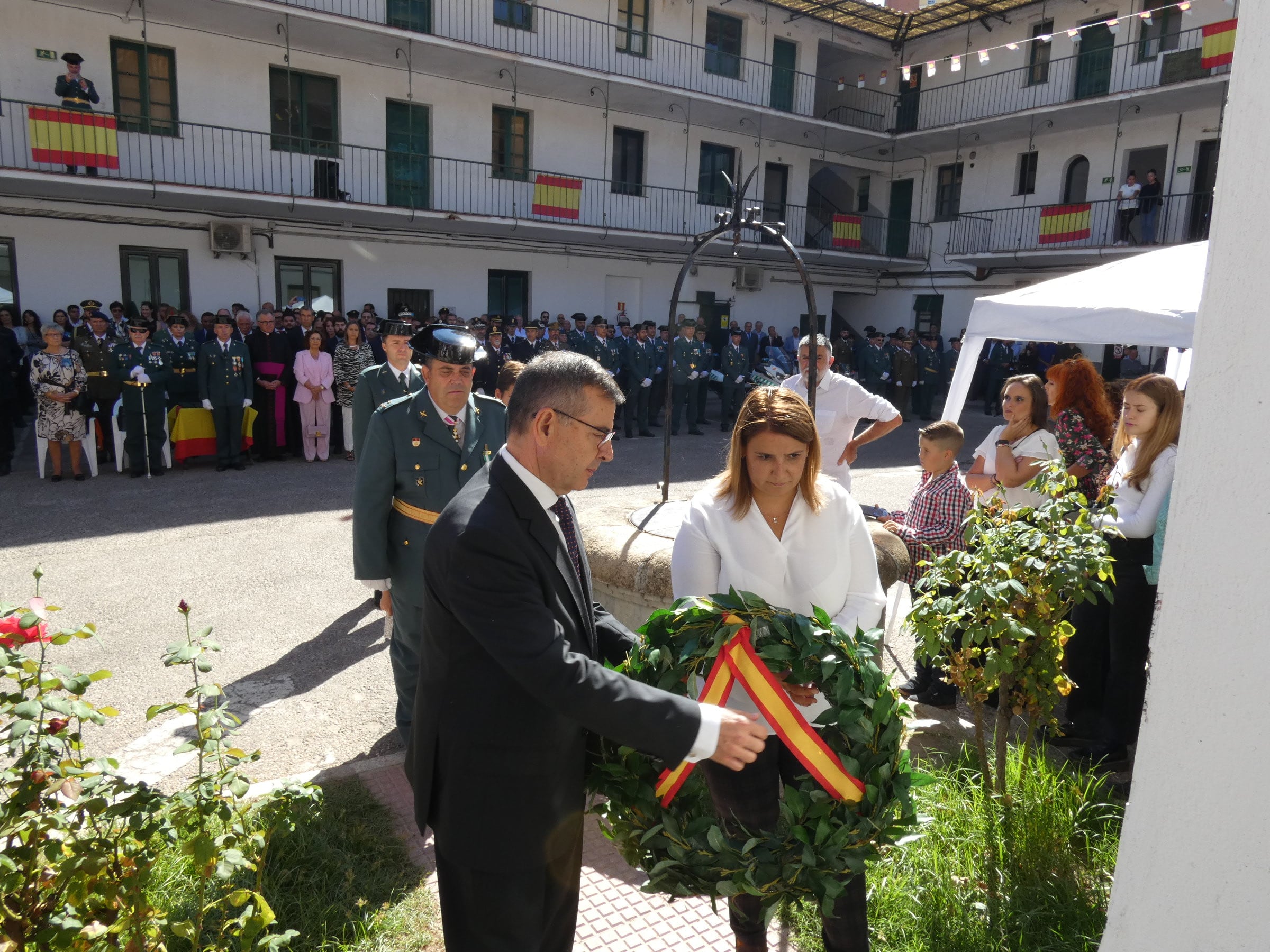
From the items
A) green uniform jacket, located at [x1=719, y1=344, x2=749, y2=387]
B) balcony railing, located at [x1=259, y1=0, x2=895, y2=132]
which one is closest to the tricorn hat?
green uniform jacket, located at [x1=719, y1=344, x2=749, y2=387]

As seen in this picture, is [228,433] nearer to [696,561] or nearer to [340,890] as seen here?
[340,890]

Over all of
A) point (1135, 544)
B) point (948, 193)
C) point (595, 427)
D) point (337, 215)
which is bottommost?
point (1135, 544)

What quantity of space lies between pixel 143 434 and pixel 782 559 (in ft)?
32.4

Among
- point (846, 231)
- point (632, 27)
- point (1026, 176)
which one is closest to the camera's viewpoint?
point (632, 27)

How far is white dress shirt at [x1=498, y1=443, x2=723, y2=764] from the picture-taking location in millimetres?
1955

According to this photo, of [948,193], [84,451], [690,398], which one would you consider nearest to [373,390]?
[84,451]

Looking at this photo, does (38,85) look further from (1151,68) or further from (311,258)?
(1151,68)

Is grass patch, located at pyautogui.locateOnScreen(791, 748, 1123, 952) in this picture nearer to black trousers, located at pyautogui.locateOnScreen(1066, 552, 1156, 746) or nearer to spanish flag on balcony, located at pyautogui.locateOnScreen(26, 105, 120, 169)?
black trousers, located at pyautogui.locateOnScreen(1066, 552, 1156, 746)

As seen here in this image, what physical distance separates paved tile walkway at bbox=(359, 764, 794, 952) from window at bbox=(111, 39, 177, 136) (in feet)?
50.5

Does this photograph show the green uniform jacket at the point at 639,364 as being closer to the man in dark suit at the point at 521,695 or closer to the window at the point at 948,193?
the window at the point at 948,193

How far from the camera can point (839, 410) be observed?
564 cm

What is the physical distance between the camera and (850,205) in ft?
86.5

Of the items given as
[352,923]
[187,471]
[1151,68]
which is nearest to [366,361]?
[187,471]

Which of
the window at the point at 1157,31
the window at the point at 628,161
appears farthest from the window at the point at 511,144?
the window at the point at 1157,31
